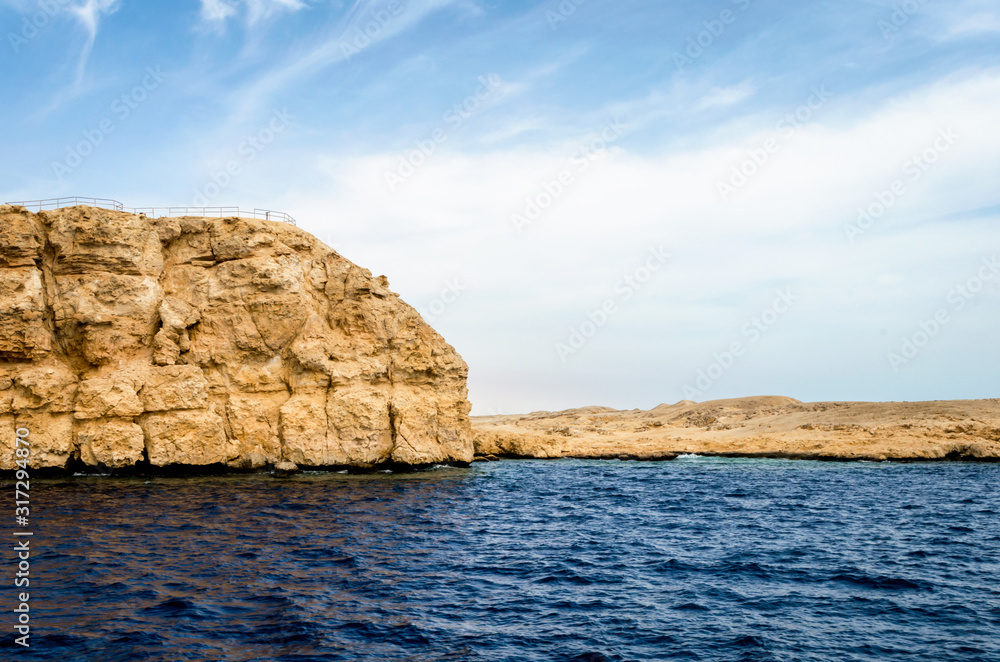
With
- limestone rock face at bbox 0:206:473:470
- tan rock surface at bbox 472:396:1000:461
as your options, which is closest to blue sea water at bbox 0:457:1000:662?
limestone rock face at bbox 0:206:473:470

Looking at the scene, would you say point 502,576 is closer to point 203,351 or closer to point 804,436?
point 203,351

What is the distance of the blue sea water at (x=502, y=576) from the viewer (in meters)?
12.7

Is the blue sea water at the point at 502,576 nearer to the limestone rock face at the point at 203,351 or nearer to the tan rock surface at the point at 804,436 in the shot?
the limestone rock face at the point at 203,351

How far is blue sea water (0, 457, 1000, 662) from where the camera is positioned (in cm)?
1272

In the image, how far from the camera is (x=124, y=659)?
11703 mm

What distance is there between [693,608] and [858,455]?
47.0 m

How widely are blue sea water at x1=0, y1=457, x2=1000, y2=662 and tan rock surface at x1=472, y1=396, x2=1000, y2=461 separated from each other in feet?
79.5

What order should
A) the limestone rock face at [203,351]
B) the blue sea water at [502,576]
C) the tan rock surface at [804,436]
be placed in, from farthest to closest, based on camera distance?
the tan rock surface at [804,436] → the limestone rock face at [203,351] → the blue sea water at [502,576]

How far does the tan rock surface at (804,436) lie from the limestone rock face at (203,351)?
59.9 feet

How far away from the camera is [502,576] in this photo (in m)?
17.9

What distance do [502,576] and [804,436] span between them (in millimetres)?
56330

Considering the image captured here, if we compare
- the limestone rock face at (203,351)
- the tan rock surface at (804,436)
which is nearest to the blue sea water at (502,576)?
the limestone rock face at (203,351)

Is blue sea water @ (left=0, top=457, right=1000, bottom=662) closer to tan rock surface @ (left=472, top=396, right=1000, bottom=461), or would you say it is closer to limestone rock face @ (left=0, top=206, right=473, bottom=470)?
limestone rock face @ (left=0, top=206, right=473, bottom=470)

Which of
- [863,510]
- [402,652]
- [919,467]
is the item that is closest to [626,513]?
[863,510]
